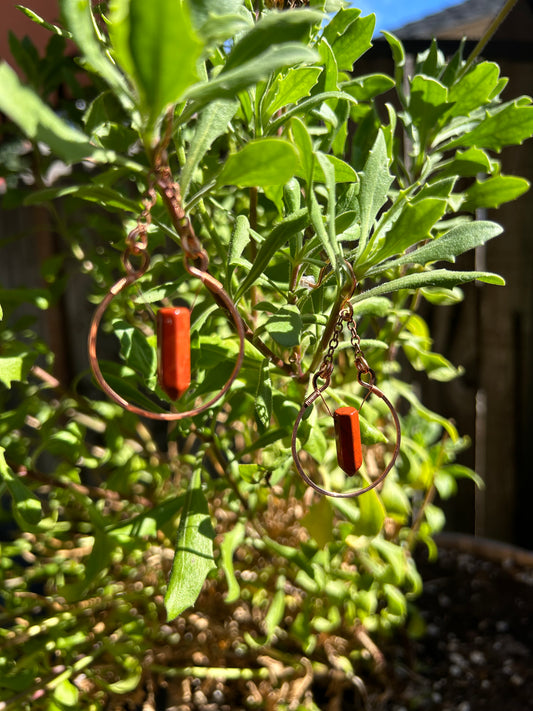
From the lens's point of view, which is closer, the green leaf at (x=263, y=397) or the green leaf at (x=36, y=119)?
the green leaf at (x=36, y=119)

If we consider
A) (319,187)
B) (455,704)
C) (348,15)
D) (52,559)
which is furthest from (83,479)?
(348,15)

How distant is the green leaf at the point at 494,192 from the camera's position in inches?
29.9

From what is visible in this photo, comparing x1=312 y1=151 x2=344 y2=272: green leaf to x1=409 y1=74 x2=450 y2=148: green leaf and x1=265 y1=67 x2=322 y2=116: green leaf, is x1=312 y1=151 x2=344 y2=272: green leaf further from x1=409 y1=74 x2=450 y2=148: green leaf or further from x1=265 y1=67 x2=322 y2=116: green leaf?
x1=409 y1=74 x2=450 y2=148: green leaf

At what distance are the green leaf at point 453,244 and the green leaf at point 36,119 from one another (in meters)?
0.32

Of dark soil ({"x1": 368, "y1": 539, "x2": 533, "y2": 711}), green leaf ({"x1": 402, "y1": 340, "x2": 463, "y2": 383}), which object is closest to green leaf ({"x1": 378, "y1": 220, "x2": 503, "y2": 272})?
green leaf ({"x1": 402, "y1": 340, "x2": 463, "y2": 383})

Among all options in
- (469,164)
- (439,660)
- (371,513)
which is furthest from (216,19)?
(439,660)

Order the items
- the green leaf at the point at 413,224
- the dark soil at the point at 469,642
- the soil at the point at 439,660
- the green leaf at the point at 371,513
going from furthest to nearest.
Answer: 1. the dark soil at the point at 469,642
2. the soil at the point at 439,660
3. the green leaf at the point at 371,513
4. the green leaf at the point at 413,224

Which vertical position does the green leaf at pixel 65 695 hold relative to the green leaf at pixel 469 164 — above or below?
below

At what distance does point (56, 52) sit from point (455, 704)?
59.1 inches

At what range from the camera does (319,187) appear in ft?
2.51

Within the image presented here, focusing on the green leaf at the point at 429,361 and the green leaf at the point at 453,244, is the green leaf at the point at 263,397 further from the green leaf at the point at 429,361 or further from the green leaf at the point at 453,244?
the green leaf at the point at 429,361

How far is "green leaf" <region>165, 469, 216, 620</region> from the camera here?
0.65 meters

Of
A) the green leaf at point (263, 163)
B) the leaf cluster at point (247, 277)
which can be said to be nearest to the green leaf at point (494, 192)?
the leaf cluster at point (247, 277)

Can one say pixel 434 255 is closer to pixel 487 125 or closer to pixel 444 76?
pixel 487 125
